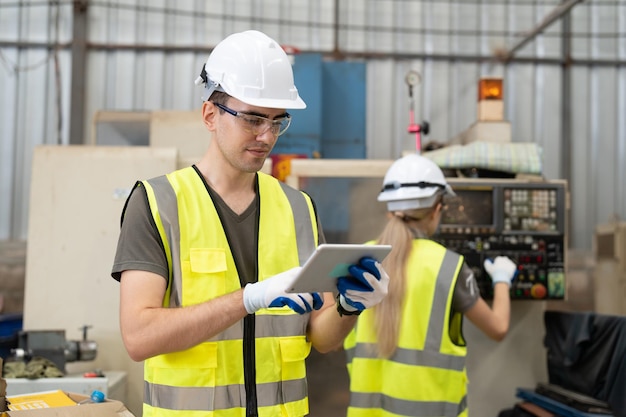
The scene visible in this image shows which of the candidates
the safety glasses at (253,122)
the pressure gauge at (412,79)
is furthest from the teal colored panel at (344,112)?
the safety glasses at (253,122)

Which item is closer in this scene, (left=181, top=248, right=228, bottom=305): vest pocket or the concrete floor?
(left=181, top=248, right=228, bottom=305): vest pocket

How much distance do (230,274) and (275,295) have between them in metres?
0.21

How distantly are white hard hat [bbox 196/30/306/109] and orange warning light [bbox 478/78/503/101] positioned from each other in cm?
189

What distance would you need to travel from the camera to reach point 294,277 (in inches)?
53.1

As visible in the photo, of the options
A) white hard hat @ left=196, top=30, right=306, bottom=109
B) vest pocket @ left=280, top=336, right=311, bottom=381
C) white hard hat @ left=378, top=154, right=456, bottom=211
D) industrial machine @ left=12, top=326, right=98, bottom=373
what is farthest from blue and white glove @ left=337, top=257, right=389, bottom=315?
industrial machine @ left=12, top=326, right=98, bottom=373

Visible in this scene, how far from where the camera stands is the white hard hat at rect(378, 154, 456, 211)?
2596 mm

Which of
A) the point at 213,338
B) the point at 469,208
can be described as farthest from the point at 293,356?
the point at 469,208

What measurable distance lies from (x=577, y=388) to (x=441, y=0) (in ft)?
12.2

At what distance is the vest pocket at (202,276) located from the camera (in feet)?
4.94

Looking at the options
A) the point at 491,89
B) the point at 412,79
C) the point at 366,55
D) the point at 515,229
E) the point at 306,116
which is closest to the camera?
the point at 515,229

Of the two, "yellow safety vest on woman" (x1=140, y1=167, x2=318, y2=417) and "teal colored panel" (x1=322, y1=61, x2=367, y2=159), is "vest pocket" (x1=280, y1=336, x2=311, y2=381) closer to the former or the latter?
"yellow safety vest on woman" (x1=140, y1=167, x2=318, y2=417)

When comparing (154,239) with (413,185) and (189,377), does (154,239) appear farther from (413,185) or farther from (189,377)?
(413,185)

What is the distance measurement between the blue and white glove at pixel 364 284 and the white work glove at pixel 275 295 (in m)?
0.08

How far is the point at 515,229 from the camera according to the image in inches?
120
